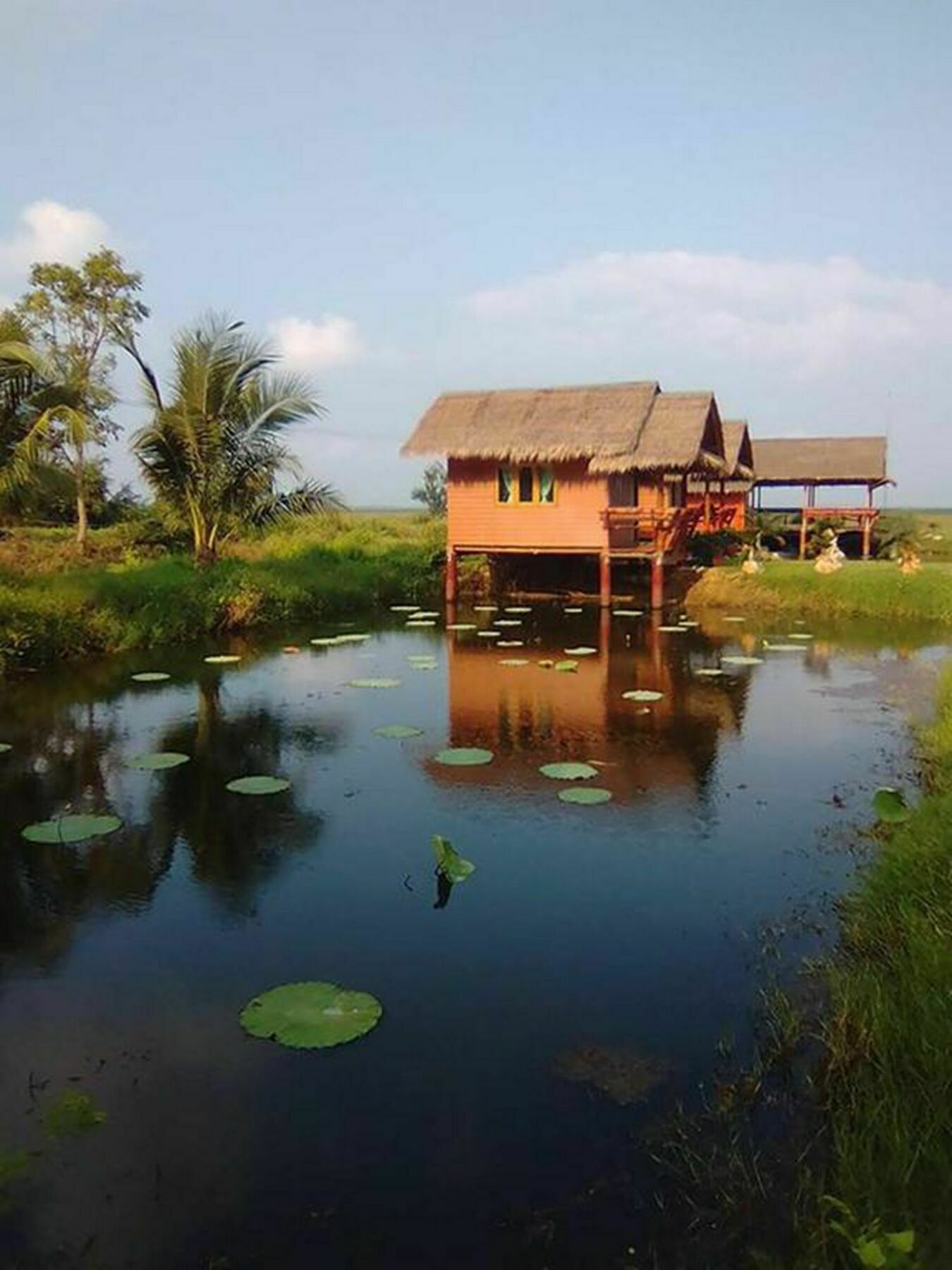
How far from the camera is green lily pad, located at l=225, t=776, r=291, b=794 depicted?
6301mm

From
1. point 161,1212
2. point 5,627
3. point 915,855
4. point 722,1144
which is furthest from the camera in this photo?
point 5,627

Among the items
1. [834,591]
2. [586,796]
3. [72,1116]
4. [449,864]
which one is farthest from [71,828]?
[834,591]

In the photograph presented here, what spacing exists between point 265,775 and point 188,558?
1076 centimetres

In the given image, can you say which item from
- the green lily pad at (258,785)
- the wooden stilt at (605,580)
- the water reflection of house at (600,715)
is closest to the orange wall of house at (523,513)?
the wooden stilt at (605,580)

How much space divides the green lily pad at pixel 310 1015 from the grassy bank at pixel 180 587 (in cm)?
797

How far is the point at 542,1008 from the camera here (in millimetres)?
3559

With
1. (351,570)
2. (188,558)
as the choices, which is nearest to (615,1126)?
(188,558)

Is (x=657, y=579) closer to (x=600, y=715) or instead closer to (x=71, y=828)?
(x=600, y=715)

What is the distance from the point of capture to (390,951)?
4.04 metres

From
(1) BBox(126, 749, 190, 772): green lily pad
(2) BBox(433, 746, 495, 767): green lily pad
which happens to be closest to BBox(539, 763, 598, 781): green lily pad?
(2) BBox(433, 746, 495, 767): green lily pad

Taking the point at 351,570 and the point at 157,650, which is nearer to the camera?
the point at 157,650

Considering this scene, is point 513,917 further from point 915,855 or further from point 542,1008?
point 915,855

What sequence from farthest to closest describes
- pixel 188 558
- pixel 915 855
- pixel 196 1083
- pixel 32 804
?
pixel 188 558 < pixel 32 804 < pixel 915 855 < pixel 196 1083

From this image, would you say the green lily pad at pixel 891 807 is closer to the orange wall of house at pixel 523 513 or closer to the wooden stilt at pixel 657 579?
the wooden stilt at pixel 657 579
